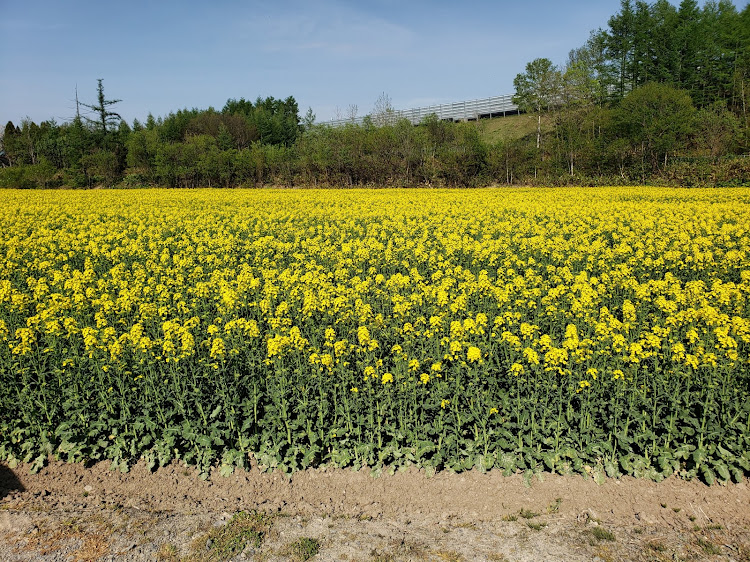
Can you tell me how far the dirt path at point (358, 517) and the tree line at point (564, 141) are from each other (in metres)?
37.5

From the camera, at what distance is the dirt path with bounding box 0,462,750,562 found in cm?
489

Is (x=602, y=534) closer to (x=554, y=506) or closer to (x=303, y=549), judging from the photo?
(x=554, y=506)

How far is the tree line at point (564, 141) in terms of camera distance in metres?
44.6

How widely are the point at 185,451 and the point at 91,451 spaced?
43.6 inches

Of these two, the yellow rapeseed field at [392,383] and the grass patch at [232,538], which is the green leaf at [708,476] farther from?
the grass patch at [232,538]

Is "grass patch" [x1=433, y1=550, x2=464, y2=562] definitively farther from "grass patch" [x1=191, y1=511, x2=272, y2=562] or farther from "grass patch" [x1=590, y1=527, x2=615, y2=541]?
"grass patch" [x1=191, y1=511, x2=272, y2=562]

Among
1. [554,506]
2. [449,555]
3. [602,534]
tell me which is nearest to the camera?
[449,555]

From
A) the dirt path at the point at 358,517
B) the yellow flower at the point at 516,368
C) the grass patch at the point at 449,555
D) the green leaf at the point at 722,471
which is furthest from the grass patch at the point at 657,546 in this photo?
the yellow flower at the point at 516,368

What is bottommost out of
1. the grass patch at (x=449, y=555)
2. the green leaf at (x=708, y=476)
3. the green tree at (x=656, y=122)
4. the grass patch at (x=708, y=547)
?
the grass patch at (x=708, y=547)

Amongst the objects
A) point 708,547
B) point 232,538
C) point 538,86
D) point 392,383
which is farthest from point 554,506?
point 538,86

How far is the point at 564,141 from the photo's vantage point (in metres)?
49.2

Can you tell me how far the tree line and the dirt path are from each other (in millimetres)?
37548

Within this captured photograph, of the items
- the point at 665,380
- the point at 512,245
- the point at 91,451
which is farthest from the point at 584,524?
the point at 512,245

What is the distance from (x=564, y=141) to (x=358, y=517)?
49320 millimetres
